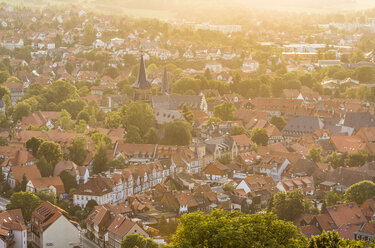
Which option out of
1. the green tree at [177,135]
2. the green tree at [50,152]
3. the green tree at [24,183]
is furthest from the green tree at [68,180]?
the green tree at [177,135]

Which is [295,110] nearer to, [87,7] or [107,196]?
[107,196]

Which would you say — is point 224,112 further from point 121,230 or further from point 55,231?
point 55,231

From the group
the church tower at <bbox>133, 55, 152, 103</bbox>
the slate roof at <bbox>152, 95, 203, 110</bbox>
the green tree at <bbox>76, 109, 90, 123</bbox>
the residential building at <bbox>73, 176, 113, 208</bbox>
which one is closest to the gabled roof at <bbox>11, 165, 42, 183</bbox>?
the residential building at <bbox>73, 176, 113, 208</bbox>

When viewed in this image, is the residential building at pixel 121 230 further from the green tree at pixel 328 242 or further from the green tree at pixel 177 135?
the green tree at pixel 177 135

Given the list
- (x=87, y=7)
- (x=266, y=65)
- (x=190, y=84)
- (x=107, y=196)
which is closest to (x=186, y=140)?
(x=107, y=196)

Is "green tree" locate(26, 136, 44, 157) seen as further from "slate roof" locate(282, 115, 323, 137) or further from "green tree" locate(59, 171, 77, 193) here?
"slate roof" locate(282, 115, 323, 137)

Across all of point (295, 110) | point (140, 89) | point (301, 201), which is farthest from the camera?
point (295, 110)
